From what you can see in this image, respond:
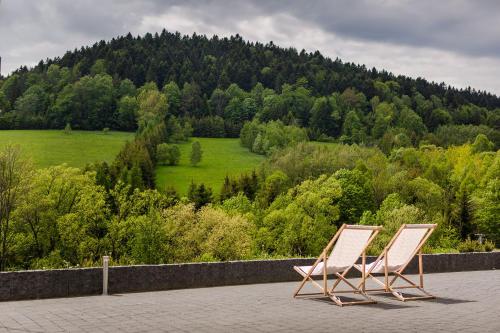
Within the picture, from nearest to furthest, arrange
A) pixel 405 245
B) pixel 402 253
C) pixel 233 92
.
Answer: pixel 405 245 → pixel 402 253 → pixel 233 92

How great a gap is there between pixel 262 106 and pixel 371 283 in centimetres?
14624

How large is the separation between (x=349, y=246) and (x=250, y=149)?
119085mm

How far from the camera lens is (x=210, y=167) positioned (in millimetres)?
115438

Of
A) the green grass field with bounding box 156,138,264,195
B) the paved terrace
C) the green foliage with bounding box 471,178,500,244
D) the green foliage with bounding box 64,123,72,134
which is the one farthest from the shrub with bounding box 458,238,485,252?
the green foliage with bounding box 64,123,72,134

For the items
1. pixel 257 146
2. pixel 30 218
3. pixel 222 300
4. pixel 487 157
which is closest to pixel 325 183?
pixel 487 157

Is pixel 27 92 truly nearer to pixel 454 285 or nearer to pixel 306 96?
pixel 306 96

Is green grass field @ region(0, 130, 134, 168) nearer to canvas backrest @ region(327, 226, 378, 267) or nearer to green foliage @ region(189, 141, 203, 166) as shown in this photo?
green foliage @ region(189, 141, 203, 166)

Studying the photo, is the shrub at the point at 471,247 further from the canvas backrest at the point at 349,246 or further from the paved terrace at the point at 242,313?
the canvas backrest at the point at 349,246

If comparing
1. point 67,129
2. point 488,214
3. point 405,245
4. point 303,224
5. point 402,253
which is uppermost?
point 67,129

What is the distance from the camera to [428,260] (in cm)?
1808

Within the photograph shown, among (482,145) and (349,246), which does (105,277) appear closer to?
(349,246)

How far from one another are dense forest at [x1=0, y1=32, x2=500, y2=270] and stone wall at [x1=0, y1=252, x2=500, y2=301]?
2086 mm

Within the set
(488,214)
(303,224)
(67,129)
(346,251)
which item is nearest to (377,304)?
(346,251)

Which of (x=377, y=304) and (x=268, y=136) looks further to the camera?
(x=268, y=136)
